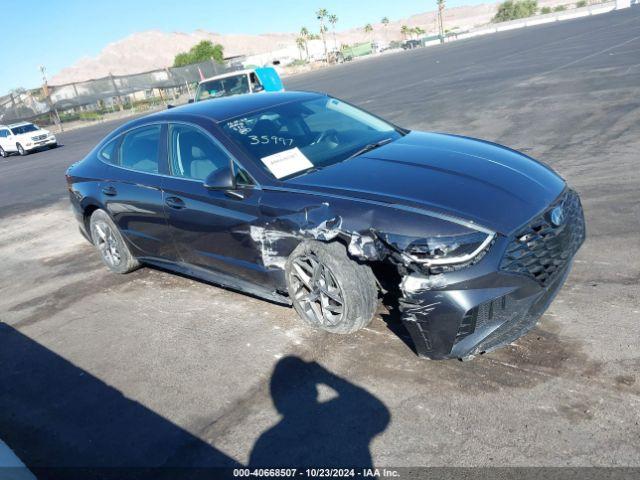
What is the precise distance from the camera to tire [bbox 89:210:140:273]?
598 centimetres

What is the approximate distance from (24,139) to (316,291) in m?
26.5

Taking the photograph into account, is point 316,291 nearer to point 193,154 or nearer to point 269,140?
point 269,140

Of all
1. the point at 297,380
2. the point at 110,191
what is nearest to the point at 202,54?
the point at 110,191

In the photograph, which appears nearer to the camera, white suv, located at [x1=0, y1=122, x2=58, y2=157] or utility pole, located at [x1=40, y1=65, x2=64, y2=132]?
white suv, located at [x1=0, y1=122, x2=58, y2=157]

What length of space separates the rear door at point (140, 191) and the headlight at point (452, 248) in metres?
2.62

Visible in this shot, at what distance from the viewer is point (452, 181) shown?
12.2 feet

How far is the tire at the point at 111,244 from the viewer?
5.98m

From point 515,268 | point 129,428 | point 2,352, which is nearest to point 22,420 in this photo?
point 129,428

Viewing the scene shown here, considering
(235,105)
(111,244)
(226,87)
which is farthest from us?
(226,87)

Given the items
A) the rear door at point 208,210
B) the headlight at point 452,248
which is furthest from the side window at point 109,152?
the headlight at point 452,248

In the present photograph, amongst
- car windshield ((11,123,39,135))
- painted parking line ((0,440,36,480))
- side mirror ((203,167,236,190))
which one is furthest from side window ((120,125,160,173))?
car windshield ((11,123,39,135))

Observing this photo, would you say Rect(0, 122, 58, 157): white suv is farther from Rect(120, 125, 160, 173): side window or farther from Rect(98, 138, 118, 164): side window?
Rect(120, 125, 160, 173): side window

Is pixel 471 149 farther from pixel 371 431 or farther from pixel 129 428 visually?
pixel 129 428

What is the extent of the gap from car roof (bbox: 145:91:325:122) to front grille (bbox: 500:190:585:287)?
2.56 metres
